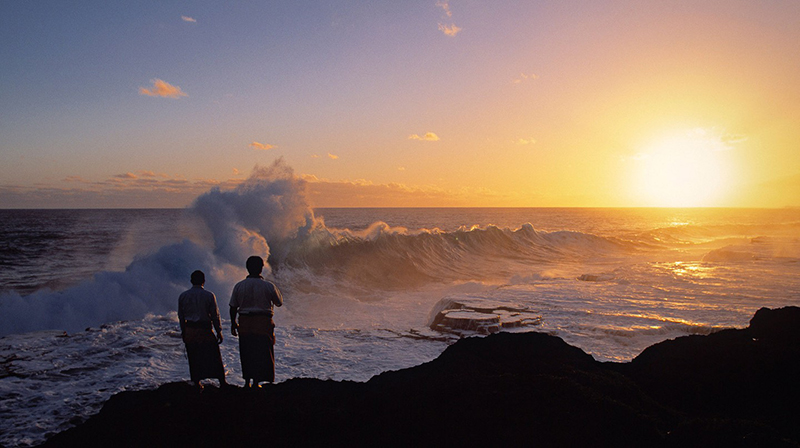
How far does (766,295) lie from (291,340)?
1327 centimetres

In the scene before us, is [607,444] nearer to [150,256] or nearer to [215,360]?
[215,360]

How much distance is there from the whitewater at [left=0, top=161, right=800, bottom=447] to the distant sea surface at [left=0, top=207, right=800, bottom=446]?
0.04m

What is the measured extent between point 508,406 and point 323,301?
40.1ft

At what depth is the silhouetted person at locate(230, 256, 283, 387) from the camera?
4.73 meters

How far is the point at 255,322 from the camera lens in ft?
15.7

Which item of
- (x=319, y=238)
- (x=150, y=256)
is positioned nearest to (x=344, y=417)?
(x=150, y=256)

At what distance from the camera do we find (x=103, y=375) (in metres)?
5.81

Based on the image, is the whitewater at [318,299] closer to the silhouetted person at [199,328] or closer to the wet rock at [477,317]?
the wet rock at [477,317]

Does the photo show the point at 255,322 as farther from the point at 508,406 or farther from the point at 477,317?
the point at 477,317

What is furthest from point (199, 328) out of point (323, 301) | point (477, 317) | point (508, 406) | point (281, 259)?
point (281, 259)

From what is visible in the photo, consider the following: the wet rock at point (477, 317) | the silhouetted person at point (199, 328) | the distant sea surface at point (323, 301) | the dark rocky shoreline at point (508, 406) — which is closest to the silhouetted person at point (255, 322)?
the silhouetted person at point (199, 328)

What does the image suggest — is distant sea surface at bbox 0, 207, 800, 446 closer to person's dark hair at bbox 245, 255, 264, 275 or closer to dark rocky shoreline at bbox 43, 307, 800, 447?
dark rocky shoreline at bbox 43, 307, 800, 447

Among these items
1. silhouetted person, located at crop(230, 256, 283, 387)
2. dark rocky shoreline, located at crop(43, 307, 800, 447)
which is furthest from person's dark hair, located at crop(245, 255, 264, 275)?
dark rocky shoreline, located at crop(43, 307, 800, 447)

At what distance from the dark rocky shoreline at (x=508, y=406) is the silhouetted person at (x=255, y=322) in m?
0.65
